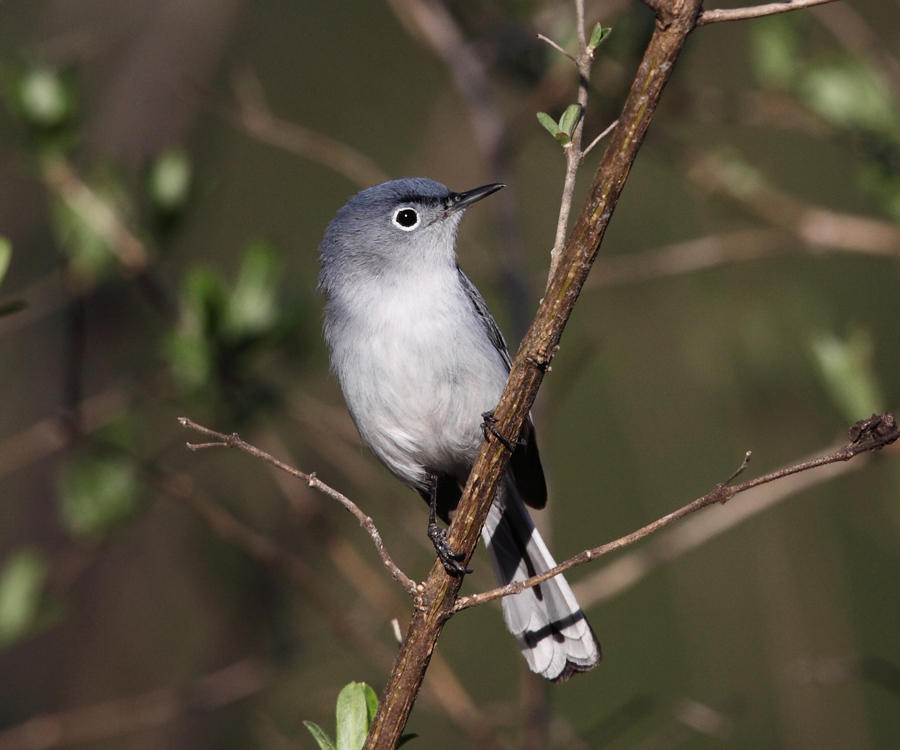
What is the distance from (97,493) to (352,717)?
182 centimetres

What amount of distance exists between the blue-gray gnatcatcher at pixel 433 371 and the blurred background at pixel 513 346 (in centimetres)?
23

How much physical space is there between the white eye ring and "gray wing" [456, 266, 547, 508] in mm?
255

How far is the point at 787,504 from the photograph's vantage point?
4238 mm

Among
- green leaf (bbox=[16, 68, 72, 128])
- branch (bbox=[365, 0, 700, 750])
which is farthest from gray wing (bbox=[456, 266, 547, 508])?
green leaf (bbox=[16, 68, 72, 128])

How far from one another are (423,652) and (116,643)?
2.98 metres

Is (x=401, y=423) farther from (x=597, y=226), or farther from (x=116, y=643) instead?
(x=116, y=643)

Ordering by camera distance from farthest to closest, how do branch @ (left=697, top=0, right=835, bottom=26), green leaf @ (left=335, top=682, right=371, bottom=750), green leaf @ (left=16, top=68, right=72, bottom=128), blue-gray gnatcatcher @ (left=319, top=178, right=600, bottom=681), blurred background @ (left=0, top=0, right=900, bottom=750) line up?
1. blurred background @ (left=0, top=0, right=900, bottom=750)
2. green leaf @ (left=16, top=68, right=72, bottom=128)
3. blue-gray gnatcatcher @ (left=319, top=178, right=600, bottom=681)
4. green leaf @ (left=335, top=682, right=371, bottom=750)
5. branch @ (left=697, top=0, right=835, bottom=26)

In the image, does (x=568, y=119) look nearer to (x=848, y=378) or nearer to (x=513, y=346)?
(x=848, y=378)

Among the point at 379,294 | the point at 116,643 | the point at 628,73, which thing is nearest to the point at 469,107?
the point at 628,73

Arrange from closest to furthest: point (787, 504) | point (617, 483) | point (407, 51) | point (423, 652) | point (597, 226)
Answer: point (597, 226)
point (423, 652)
point (787, 504)
point (617, 483)
point (407, 51)

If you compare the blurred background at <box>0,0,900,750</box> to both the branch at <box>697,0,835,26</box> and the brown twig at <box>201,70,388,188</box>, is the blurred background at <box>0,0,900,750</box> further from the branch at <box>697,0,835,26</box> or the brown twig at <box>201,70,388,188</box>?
the branch at <box>697,0,835,26</box>

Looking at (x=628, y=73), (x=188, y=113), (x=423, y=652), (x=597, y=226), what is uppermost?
(x=188, y=113)

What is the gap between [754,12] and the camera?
65.3 inches

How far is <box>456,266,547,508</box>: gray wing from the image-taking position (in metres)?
3.07
